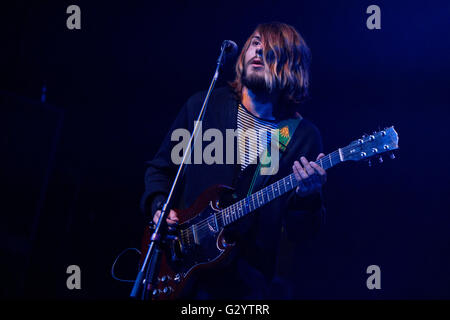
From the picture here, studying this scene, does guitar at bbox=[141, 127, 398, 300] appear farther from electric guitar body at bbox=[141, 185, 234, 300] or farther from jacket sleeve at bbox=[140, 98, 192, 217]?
jacket sleeve at bbox=[140, 98, 192, 217]

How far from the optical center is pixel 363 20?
104 inches

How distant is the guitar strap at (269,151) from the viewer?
83.8 inches

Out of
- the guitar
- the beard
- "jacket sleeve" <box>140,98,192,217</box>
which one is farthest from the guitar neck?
the beard

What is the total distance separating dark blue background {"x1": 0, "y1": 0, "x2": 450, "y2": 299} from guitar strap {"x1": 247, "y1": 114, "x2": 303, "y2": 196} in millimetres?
Result: 587

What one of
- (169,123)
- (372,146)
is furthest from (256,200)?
(169,123)

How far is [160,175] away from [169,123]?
82cm

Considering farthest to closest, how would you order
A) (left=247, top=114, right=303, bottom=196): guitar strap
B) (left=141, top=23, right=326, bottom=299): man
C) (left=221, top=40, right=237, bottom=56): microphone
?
(left=247, top=114, right=303, bottom=196): guitar strap → (left=141, top=23, right=326, bottom=299): man → (left=221, top=40, right=237, bottom=56): microphone

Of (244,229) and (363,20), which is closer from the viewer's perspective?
(244,229)

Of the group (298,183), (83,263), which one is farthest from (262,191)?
(83,263)

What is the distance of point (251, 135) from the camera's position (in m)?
2.27

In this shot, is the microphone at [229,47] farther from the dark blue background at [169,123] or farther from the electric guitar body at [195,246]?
the dark blue background at [169,123]

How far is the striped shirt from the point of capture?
7.23ft
